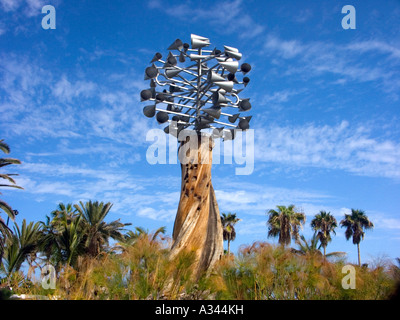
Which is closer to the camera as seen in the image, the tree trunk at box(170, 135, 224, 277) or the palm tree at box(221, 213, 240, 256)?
the tree trunk at box(170, 135, 224, 277)

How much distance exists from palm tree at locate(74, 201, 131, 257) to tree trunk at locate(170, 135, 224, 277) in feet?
61.1

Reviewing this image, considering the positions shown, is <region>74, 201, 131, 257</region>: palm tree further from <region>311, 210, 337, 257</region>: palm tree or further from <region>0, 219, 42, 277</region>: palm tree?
<region>311, 210, 337, 257</region>: palm tree

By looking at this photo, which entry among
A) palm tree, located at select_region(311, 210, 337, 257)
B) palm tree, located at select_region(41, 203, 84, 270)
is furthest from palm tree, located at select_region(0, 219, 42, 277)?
palm tree, located at select_region(311, 210, 337, 257)

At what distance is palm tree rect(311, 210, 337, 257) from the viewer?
4478cm

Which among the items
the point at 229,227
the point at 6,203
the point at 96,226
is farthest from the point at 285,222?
the point at 6,203

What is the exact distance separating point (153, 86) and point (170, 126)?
1.86 m

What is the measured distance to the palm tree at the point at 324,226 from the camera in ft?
147

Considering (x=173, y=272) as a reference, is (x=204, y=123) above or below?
above

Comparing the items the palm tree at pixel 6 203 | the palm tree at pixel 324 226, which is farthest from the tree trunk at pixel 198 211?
the palm tree at pixel 324 226

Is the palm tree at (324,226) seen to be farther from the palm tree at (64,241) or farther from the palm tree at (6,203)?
the palm tree at (6,203)

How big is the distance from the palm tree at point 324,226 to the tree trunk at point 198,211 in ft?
107

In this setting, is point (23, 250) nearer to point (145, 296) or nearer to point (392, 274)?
point (145, 296)
